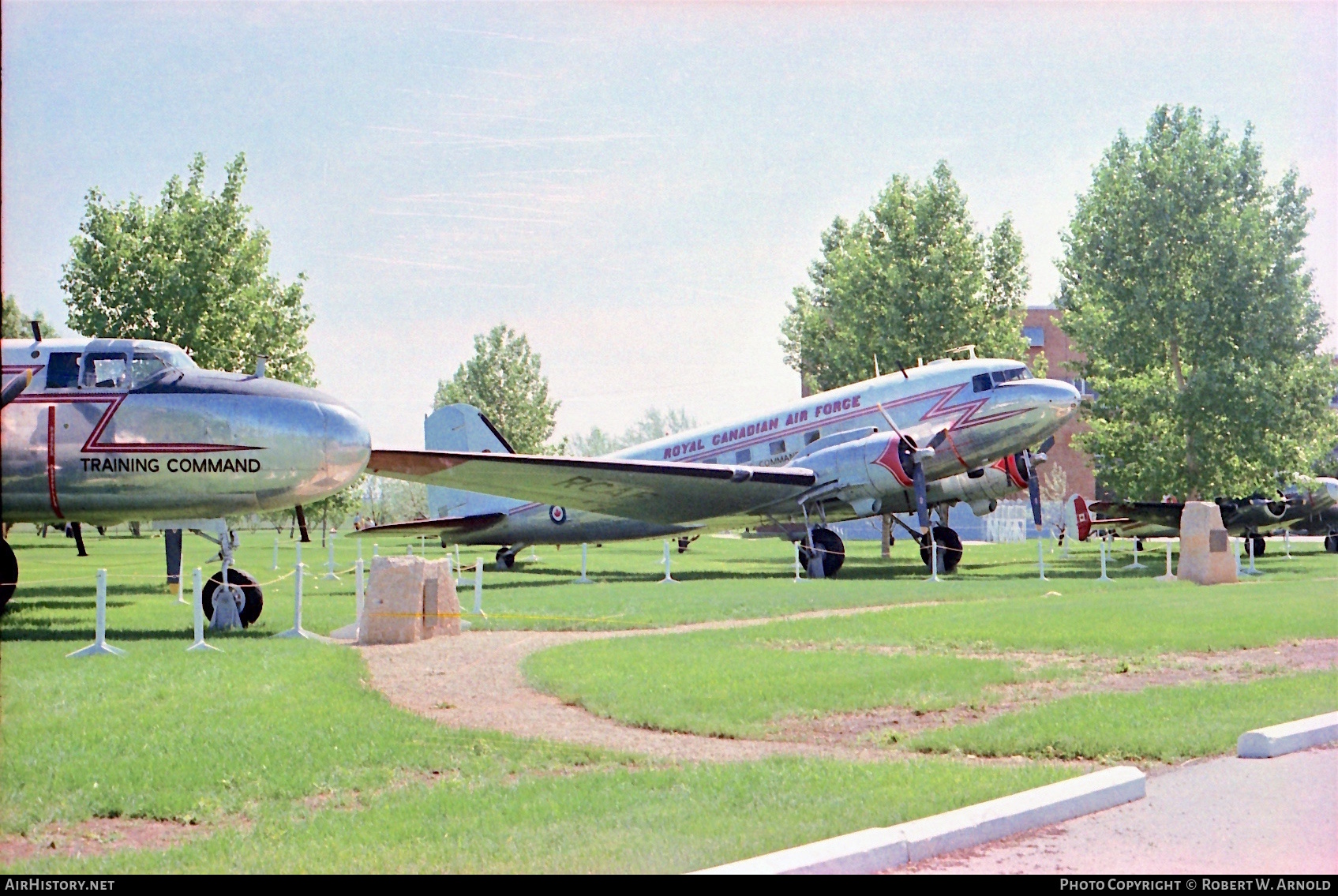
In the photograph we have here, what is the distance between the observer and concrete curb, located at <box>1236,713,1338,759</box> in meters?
7.74

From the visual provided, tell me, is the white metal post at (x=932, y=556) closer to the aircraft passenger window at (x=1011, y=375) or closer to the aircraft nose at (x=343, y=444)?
the aircraft passenger window at (x=1011, y=375)

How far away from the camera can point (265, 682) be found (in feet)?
36.3

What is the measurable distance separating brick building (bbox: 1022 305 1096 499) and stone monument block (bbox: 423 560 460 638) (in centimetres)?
6193

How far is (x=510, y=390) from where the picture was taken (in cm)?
7075

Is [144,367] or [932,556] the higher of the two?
[144,367]

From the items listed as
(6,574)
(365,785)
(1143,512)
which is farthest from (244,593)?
(1143,512)

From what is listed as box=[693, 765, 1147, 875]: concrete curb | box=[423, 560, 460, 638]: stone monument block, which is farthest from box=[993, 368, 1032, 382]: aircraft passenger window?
box=[693, 765, 1147, 875]: concrete curb

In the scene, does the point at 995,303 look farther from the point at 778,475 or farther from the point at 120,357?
the point at 120,357

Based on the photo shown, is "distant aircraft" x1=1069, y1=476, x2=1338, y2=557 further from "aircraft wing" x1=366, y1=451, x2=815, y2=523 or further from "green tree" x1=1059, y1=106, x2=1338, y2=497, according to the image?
"aircraft wing" x1=366, y1=451, x2=815, y2=523

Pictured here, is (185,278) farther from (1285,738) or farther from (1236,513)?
(1236,513)

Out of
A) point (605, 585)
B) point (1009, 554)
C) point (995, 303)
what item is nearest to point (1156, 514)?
point (1009, 554)

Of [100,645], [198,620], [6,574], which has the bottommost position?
[100,645]

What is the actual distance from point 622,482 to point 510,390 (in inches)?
1788

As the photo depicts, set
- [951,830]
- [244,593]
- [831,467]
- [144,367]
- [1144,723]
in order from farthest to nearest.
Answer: [831,467] → [244,593] → [144,367] → [1144,723] → [951,830]
